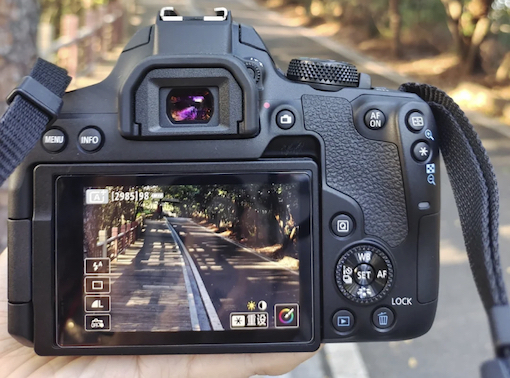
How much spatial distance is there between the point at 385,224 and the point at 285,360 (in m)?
0.37

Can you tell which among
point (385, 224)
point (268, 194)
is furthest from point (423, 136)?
point (268, 194)

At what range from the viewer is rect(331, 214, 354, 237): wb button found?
1012mm

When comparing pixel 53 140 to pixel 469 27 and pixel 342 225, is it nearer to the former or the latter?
pixel 342 225

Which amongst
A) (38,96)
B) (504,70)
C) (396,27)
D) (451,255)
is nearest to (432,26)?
(396,27)

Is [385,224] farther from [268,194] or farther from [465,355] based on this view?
[465,355]

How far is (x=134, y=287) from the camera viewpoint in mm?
988

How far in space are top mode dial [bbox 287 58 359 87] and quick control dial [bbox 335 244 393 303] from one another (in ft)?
1.11

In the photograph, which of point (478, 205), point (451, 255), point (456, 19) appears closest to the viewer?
point (478, 205)

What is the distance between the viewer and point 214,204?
0.98 m

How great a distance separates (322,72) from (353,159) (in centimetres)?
19

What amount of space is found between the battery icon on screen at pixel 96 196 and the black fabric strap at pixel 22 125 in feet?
0.45

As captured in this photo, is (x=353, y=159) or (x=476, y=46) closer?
(x=353, y=159)

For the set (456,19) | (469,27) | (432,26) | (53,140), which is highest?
(432,26)

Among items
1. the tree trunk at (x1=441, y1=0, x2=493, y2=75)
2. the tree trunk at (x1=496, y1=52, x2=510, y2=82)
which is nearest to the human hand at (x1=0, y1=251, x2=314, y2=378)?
the tree trunk at (x1=441, y1=0, x2=493, y2=75)
